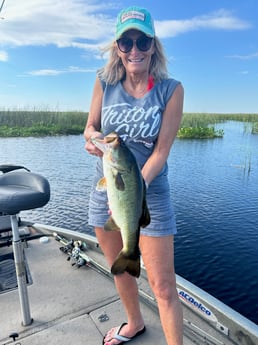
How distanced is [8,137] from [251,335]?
29.1m

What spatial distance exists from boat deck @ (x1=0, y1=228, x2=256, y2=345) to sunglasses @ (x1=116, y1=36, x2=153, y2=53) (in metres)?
2.08

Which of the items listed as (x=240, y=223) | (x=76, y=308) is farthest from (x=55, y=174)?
(x=76, y=308)

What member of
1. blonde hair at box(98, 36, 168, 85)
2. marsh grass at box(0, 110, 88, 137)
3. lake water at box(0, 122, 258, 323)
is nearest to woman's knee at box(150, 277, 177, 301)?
blonde hair at box(98, 36, 168, 85)

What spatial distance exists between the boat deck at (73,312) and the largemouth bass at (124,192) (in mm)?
1001

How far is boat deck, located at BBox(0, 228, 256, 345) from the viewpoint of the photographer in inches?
93.7

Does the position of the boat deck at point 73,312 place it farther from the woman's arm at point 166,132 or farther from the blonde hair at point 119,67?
the blonde hair at point 119,67

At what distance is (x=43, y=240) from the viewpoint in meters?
3.97

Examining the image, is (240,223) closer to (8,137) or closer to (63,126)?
(8,137)

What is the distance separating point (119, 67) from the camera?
2096 millimetres

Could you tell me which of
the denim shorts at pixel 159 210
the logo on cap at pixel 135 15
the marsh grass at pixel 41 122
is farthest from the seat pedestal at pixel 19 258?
the marsh grass at pixel 41 122

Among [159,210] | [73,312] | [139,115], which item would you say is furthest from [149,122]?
[73,312]

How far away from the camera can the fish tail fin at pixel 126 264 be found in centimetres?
179

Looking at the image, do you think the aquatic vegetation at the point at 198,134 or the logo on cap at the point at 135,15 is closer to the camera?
the logo on cap at the point at 135,15

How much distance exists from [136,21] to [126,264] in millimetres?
1447
